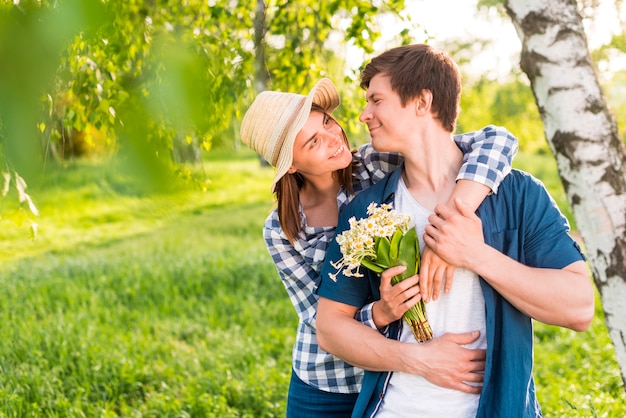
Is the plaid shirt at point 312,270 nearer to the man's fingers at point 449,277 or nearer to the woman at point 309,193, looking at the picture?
the woman at point 309,193

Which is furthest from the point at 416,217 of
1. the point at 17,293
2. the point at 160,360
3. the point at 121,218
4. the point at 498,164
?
the point at 121,218

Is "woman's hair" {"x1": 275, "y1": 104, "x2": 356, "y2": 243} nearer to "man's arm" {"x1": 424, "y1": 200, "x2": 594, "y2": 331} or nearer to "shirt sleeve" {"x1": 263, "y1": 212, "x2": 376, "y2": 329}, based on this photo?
"shirt sleeve" {"x1": 263, "y1": 212, "x2": 376, "y2": 329}

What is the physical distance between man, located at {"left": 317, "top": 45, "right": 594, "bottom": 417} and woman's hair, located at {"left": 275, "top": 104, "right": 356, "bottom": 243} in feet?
0.94

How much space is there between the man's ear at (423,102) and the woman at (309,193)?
0.38m

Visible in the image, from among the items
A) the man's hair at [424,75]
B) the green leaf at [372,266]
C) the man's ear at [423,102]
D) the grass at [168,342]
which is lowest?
the grass at [168,342]

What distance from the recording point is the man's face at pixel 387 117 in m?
2.22

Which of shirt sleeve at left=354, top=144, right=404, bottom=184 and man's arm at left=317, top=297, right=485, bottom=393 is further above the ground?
shirt sleeve at left=354, top=144, right=404, bottom=184

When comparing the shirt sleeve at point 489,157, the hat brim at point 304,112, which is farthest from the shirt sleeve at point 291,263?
the shirt sleeve at point 489,157

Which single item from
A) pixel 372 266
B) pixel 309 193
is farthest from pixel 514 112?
pixel 372 266

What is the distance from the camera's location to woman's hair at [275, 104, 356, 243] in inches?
103

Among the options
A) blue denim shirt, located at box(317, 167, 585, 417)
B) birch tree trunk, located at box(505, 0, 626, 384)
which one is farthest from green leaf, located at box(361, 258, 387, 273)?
birch tree trunk, located at box(505, 0, 626, 384)

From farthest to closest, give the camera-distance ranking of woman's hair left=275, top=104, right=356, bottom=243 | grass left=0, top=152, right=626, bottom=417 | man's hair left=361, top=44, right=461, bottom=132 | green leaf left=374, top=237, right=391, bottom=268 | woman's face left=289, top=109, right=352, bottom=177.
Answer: grass left=0, top=152, right=626, bottom=417 < woman's hair left=275, top=104, right=356, bottom=243 < woman's face left=289, top=109, right=352, bottom=177 < man's hair left=361, top=44, right=461, bottom=132 < green leaf left=374, top=237, right=391, bottom=268

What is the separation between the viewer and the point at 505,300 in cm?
207

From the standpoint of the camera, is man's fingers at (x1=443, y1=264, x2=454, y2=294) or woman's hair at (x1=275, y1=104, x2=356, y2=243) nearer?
man's fingers at (x1=443, y1=264, x2=454, y2=294)
